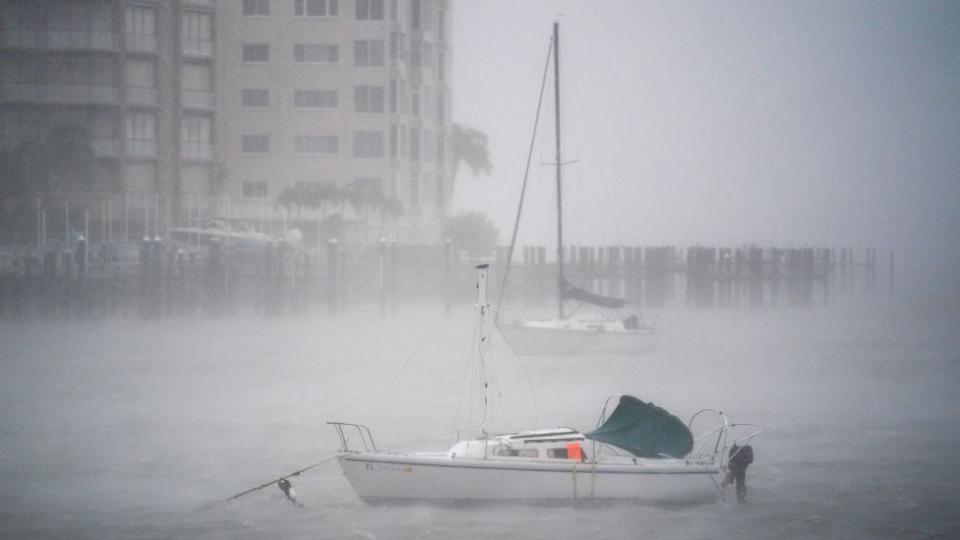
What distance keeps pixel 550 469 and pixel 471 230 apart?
42240 millimetres

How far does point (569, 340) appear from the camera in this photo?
1378 inches

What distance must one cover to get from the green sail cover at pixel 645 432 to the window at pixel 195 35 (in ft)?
141

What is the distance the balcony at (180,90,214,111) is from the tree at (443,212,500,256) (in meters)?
13.5

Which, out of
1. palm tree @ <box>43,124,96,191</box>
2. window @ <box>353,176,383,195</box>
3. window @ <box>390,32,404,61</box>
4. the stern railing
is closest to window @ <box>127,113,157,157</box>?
palm tree @ <box>43,124,96,191</box>

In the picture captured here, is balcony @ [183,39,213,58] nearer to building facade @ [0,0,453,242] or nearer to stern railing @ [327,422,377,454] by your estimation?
building facade @ [0,0,453,242]

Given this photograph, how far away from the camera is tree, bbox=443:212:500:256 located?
5919 centimetres

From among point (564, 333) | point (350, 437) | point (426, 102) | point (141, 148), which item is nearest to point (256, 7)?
point (141, 148)

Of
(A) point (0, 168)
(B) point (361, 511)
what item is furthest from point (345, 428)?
(A) point (0, 168)

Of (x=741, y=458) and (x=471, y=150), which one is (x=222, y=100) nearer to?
(x=471, y=150)

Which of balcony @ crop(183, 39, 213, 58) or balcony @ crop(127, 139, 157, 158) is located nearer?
balcony @ crop(127, 139, 157, 158)

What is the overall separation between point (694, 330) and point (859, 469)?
93.8 ft

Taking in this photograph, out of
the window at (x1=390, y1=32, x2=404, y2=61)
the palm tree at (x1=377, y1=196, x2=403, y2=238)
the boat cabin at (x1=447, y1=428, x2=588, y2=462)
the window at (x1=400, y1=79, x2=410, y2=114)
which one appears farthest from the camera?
the window at (x1=400, y1=79, x2=410, y2=114)

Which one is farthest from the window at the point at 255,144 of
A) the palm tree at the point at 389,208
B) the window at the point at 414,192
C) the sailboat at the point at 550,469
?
the sailboat at the point at 550,469

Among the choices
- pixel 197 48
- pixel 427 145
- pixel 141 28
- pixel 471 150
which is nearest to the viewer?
pixel 141 28
